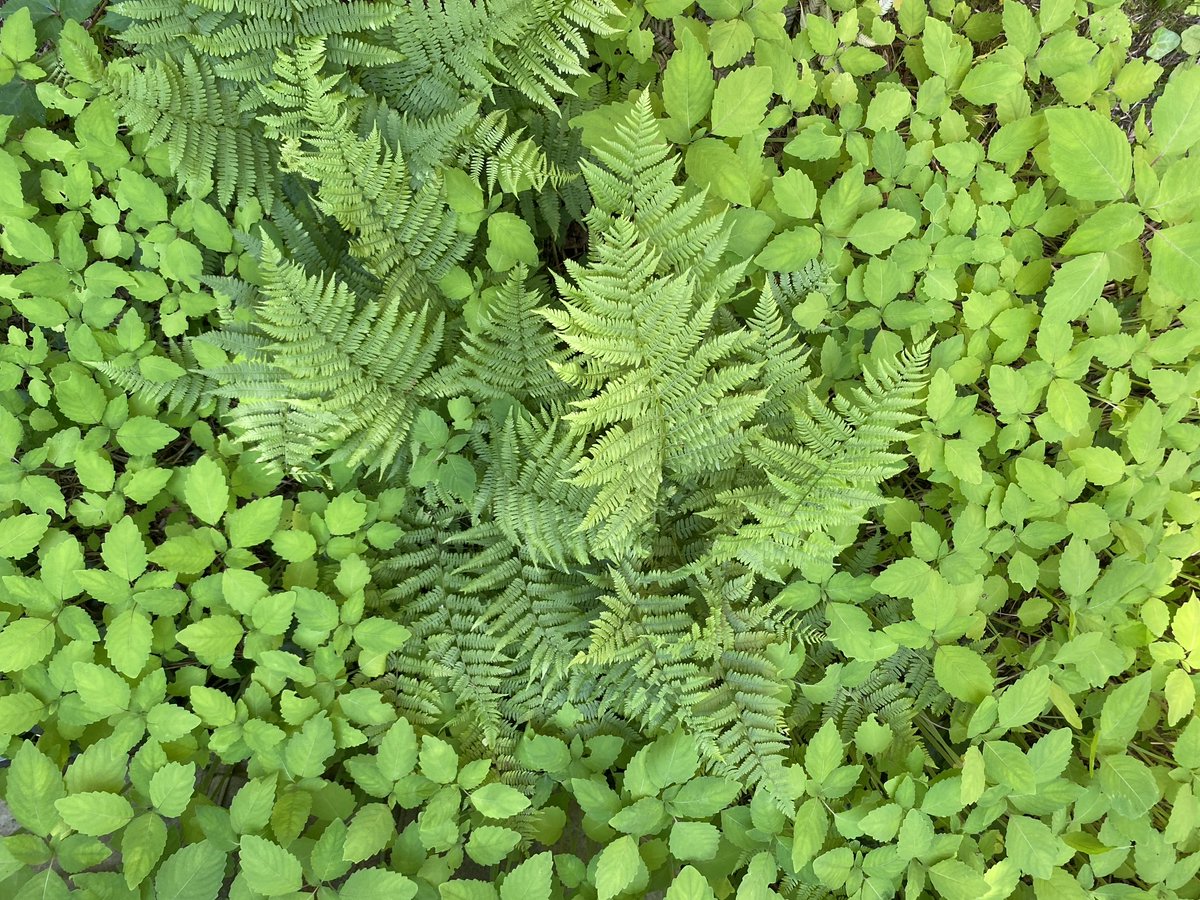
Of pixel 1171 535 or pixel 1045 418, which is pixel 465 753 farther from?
pixel 1171 535

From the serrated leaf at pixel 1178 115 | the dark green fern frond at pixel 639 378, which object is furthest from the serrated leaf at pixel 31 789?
the serrated leaf at pixel 1178 115

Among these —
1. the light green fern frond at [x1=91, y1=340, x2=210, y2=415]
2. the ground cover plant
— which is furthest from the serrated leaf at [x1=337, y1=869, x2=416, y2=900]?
the light green fern frond at [x1=91, y1=340, x2=210, y2=415]

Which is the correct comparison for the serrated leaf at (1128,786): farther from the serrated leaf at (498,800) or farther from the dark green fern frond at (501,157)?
the dark green fern frond at (501,157)

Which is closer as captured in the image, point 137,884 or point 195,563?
point 137,884

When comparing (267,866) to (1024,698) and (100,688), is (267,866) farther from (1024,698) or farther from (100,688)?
(1024,698)

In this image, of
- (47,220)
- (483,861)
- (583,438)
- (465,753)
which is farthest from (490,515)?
(47,220)
